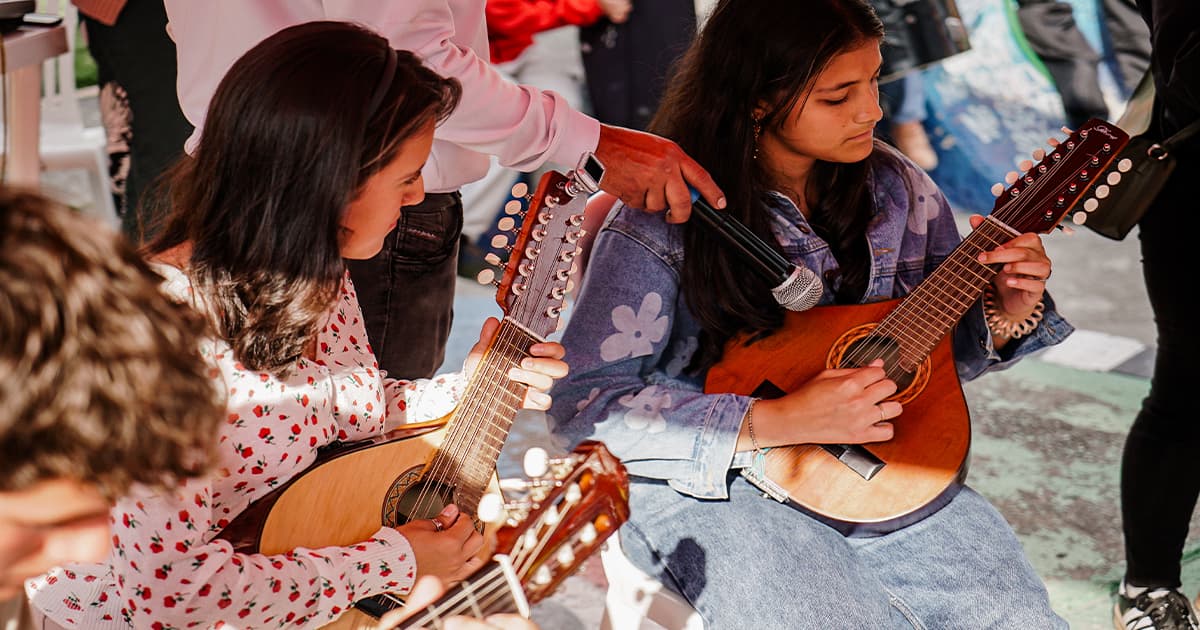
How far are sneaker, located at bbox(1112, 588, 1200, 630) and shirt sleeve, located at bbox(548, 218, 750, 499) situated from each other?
1.21 metres

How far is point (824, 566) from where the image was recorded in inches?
61.6

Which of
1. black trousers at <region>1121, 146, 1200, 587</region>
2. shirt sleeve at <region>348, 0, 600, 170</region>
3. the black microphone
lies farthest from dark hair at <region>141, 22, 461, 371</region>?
black trousers at <region>1121, 146, 1200, 587</region>

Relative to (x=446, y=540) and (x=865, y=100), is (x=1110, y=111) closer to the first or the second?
(x=865, y=100)

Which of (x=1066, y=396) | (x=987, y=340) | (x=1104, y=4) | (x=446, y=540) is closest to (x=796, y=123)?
(x=987, y=340)

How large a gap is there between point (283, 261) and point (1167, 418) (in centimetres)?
183

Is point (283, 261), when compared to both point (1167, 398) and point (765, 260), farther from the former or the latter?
point (1167, 398)

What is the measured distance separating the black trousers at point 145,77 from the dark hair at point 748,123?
48.0 inches

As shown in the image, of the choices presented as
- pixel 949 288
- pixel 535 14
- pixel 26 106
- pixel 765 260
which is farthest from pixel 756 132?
pixel 535 14

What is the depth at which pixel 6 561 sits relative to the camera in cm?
84

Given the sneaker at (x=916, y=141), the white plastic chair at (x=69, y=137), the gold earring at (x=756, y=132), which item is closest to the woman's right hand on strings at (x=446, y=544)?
the gold earring at (x=756, y=132)

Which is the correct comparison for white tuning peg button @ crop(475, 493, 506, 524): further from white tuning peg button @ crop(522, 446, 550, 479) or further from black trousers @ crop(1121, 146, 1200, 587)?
black trousers @ crop(1121, 146, 1200, 587)

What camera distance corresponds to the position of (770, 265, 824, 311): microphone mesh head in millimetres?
1691

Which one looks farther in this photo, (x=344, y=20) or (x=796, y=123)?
(x=796, y=123)

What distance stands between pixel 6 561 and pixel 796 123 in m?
1.36
